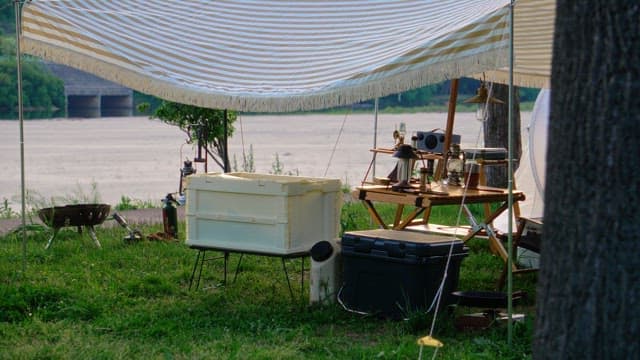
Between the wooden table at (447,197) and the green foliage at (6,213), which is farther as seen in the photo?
the green foliage at (6,213)

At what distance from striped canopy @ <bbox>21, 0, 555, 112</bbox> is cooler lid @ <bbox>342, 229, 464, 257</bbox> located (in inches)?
33.6

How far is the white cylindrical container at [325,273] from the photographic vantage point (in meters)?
7.14

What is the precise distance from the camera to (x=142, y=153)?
25.6 m

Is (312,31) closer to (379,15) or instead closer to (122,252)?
(379,15)

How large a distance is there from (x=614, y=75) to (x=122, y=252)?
21.5ft

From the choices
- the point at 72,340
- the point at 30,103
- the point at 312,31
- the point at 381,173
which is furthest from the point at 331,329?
the point at 30,103

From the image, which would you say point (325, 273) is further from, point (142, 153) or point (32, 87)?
point (32, 87)

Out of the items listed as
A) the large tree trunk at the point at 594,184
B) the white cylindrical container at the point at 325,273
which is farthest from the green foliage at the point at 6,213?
the large tree trunk at the point at 594,184

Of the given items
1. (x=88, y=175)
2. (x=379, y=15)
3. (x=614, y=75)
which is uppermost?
(x=379, y=15)

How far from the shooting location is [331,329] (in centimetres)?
661

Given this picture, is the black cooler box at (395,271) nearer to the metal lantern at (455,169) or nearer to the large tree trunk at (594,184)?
the metal lantern at (455,169)

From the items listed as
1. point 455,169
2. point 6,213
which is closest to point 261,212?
point 455,169

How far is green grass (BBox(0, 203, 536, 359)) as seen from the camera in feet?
19.9

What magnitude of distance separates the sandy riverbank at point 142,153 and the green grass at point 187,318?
2.97m
